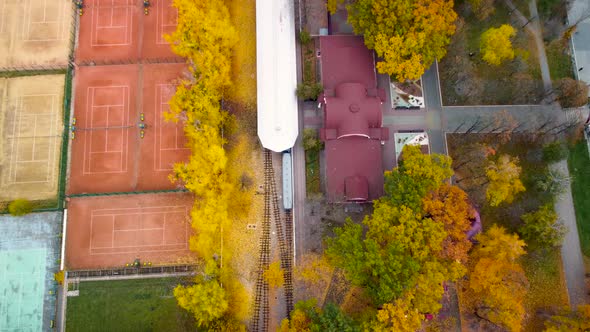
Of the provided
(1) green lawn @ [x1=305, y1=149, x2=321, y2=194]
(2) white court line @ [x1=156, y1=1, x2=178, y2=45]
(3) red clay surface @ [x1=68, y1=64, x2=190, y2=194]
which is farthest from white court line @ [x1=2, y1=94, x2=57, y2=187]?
(1) green lawn @ [x1=305, y1=149, x2=321, y2=194]

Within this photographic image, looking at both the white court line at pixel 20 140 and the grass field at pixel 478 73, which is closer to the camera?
the white court line at pixel 20 140

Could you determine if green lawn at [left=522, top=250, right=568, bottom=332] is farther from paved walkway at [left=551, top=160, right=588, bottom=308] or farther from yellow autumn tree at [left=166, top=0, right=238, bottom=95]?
yellow autumn tree at [left=166, top=0, right=238, bottom=95]

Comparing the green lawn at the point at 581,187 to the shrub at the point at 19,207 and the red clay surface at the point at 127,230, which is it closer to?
the red clay surface at the point at 127,230

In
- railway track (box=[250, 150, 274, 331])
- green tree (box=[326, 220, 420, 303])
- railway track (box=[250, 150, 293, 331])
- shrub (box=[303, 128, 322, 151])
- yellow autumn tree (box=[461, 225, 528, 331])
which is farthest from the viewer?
shrub (box=[303, 128, 322, 151])

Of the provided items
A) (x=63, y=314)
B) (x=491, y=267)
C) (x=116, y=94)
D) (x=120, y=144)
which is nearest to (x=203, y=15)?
(x=116, y=94)

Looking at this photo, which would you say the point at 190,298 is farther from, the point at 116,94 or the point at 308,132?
the point at 116,94

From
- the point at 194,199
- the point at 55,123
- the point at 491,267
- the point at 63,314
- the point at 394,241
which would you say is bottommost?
the point at 63,314

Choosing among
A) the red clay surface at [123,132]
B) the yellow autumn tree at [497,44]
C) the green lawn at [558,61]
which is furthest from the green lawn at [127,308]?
the green lawn at [558,61]
